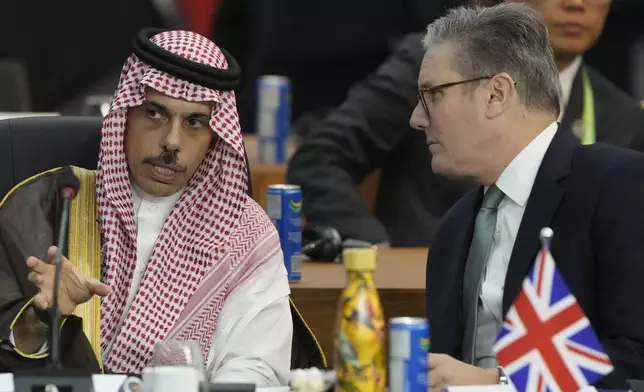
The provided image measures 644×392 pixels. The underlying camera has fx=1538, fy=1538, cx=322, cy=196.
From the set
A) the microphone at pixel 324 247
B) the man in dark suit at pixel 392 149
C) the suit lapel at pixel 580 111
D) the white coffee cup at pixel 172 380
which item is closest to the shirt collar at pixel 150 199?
the microphone at pixel 324 247

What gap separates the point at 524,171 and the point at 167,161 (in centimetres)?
84

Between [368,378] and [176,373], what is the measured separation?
1.17 ft

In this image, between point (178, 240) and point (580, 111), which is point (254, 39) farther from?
point (178, 240)

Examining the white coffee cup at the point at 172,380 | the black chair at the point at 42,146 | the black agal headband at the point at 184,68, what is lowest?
the white coffee cup at the point at 172,380

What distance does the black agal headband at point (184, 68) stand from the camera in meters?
3.62

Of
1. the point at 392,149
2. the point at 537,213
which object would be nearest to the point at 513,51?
the point at 537,213

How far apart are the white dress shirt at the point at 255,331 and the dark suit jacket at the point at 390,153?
1.60m

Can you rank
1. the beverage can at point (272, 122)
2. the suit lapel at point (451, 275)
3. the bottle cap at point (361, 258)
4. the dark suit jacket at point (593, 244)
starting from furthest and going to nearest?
the beverage can at point (272, 122) → the suit lapel at point (451, 275) → the dark suit jacket at point (593, 244) → the bottle cap at point (361, 258)

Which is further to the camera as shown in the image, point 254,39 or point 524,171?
point 254,39

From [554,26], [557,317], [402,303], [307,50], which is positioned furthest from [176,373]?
[307,50]

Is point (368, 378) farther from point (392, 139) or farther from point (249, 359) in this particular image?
point (392, 139)

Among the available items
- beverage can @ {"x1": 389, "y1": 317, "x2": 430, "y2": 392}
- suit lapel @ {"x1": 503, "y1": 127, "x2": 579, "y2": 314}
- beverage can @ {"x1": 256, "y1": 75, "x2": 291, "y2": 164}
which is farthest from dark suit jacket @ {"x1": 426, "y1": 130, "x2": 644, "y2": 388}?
beverage can @ {"x1": 256, "y1": 75, "x2": 291, "y2": 164}

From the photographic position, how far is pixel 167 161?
364cm

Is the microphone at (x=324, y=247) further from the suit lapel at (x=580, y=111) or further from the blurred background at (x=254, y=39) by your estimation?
the blurred background at (x=254, y=39)
